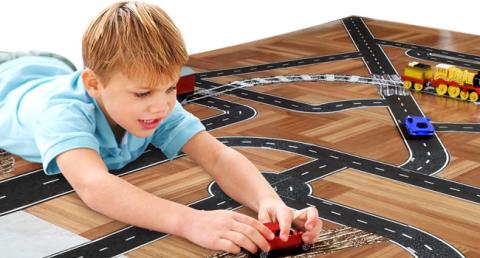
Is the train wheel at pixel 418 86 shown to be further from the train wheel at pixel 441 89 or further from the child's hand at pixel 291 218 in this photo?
the child's hand at pixel 291 218

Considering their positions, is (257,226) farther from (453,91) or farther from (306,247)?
(453,91)

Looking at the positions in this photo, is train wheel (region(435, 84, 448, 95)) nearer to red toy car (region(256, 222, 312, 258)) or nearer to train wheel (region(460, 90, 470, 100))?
train wheel (region(460, 90, 470, 100))

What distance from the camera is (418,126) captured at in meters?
1.96

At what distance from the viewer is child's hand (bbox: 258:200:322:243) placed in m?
1.31

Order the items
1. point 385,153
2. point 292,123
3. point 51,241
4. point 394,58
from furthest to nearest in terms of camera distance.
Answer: point 394,58 → point 292,123 → point 385,153 → point 51,241

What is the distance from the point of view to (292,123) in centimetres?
203

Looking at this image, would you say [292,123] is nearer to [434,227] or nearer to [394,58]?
[434,227]

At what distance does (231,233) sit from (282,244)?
9 cm

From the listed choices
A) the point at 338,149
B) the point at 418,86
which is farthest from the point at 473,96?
the point at 338,149

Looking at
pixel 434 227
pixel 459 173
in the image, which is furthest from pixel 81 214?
pixel 459 173

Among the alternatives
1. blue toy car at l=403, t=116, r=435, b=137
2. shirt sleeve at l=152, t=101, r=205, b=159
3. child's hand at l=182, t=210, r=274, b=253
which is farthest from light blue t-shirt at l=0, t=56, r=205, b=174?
blue toy car at l=403, t=116, r=435, b=137

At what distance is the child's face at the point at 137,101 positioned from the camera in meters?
1.38

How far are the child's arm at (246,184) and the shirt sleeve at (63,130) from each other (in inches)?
8.3

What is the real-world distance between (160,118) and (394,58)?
4.81 feet
